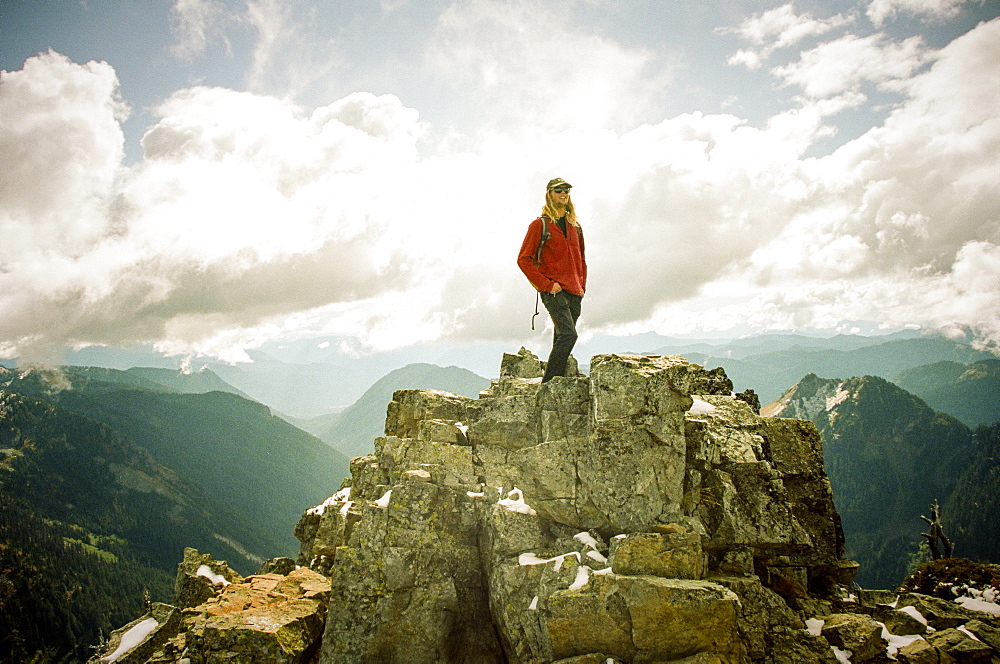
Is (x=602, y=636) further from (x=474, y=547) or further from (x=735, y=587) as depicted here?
(x=474, y=547)

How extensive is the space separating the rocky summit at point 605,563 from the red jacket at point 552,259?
3288mm

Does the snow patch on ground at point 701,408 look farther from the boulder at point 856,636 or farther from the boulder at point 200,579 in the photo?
the boulder at point 200,579

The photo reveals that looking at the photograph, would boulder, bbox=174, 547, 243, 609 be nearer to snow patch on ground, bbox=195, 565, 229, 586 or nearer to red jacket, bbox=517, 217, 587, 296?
snow patch on ground, bbox=195, 565, 229, 586

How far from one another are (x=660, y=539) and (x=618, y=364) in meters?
5.50

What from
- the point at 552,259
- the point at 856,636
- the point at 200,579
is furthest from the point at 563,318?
the point at 200,579

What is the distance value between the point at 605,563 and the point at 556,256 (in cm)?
976

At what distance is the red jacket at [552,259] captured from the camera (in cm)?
1521

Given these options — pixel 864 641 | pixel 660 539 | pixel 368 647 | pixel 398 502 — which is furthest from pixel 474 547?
pixel 864 641

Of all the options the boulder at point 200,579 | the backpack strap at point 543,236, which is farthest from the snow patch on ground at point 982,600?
the boulder at point 200,579

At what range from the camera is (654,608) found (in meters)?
10.8

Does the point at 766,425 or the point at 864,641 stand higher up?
the point at 766,425

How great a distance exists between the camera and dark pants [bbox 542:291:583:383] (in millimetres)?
15711

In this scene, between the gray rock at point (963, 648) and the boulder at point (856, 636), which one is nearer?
the boulder at point (856, 636)

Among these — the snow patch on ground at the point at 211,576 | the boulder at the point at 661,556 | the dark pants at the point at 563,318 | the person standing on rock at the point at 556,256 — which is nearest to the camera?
the boulder at the point at 661,556
